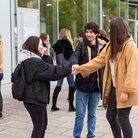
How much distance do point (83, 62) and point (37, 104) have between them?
112 cm

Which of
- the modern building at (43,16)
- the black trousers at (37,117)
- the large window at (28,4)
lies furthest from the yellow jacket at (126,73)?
the large window at (28,4)

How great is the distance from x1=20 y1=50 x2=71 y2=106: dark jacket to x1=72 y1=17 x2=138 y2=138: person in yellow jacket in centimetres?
63

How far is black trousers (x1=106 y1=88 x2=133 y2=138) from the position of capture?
4.72 m

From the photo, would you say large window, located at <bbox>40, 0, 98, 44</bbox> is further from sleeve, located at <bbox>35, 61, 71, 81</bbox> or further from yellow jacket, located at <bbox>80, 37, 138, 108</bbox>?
sleeve, located at <bbox>35, 61, 71, 81</bbox>

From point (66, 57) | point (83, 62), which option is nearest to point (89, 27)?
point (83, 62)

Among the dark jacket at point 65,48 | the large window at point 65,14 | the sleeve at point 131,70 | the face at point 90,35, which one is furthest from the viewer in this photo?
the large window at point 65,14

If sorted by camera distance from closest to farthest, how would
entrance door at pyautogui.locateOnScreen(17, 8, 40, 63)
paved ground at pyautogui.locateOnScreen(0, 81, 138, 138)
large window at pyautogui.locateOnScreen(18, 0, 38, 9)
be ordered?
1. paved ground at pyautogui.locateOnScreen(0, 81, 138, 138)
2. entrance door at pyautogui.locateOnScreen(17, 8, 40, 63)
3. large window at pyautogui.locateOnScreen(18, 0, 38, 9)

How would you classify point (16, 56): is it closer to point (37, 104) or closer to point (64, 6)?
point (64, 6)

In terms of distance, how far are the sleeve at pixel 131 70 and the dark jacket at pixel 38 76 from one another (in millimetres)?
780

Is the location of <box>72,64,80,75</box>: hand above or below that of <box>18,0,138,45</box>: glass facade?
below

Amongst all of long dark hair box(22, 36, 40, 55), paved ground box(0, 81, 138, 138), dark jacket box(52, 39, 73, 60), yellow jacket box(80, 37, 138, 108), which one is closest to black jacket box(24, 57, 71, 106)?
long dark hair box(22, 36, 40, 55)

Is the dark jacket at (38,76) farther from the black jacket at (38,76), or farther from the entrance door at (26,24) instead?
the entrance door at (26,24)

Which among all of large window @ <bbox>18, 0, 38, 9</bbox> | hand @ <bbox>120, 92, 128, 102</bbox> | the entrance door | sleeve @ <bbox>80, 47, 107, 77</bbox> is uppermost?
large window @ <bbox>18, 0, 38, 9</bbox>

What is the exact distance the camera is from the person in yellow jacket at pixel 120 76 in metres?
4.57
